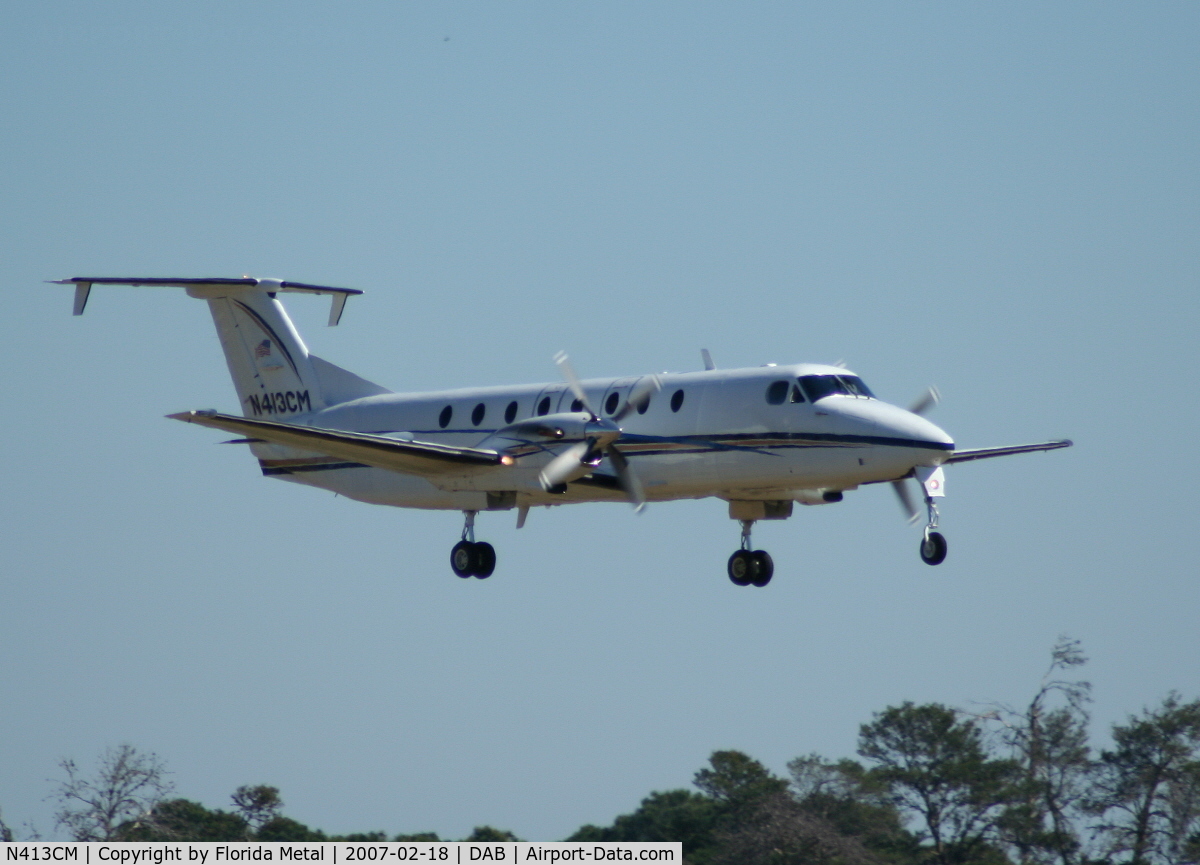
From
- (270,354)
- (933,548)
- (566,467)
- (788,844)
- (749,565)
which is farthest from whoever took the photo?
(788,844)

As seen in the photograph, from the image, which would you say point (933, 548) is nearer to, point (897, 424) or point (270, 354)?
point (897, 424)

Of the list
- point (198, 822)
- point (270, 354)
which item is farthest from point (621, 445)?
point (198, 822)

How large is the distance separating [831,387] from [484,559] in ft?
25.6

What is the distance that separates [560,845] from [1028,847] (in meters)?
22.2

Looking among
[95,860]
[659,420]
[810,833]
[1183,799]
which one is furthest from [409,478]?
[1183,799]

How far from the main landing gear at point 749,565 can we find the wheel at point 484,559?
4.43 meters

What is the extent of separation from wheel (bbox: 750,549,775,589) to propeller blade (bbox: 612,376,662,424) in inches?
161

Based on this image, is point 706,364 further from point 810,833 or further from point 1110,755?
point 1110,755

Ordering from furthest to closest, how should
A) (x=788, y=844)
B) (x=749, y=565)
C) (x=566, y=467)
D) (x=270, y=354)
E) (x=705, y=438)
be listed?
(x=788, y=844)
(x=270, y=354)
(x=749, y=565)
(x=566, y=467)
(x=705, y=438)

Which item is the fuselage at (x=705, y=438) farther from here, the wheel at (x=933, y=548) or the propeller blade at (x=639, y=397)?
the wheel at (x=933, y=548)

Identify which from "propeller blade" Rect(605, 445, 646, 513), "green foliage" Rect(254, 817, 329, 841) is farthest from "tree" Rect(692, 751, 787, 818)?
"propeller blade" Rect(605, 445, 646, 513)

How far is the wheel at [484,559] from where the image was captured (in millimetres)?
35875

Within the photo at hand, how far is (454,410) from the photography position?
36.1 meters

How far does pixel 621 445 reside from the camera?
33.1 meters
